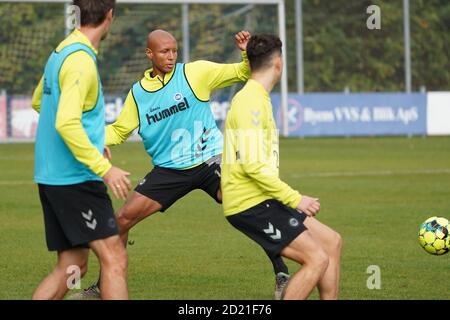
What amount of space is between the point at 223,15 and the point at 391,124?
7.12 m

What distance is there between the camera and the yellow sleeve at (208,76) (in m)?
10.2

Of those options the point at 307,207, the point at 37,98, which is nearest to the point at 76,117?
the point at 37,98

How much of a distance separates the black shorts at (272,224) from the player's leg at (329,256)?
0.52 m

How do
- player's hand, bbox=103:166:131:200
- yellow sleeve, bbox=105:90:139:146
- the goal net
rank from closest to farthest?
1. player's hand, bbox=103:166:131:200
2. yellow sleeve, bbox=105:90:139:146
3. the goal net

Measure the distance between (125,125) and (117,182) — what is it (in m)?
3.20

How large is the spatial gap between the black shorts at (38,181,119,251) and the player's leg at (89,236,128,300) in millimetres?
54

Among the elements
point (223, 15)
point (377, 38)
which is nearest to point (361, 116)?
point (223, 15)

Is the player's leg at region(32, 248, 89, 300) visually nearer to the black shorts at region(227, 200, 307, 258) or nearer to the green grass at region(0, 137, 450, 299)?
the black shorts at region(227, 200, 307, 258)

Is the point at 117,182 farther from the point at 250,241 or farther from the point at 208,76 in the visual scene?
the point at 250,241

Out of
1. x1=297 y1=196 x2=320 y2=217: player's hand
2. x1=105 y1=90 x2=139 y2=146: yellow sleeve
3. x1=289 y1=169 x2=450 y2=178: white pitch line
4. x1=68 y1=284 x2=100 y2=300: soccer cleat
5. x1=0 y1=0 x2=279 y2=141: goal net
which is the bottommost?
x1=289 y1=169 x2=450 y2=178: white pitch line

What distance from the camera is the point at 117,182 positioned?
7.07m

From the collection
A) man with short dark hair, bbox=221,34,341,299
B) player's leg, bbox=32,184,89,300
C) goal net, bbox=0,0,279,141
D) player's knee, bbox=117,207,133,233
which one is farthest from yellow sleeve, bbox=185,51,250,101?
goal net, bbox=0,0,279,141

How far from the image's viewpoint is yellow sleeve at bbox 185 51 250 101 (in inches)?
403

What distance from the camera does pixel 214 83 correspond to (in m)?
10.3
